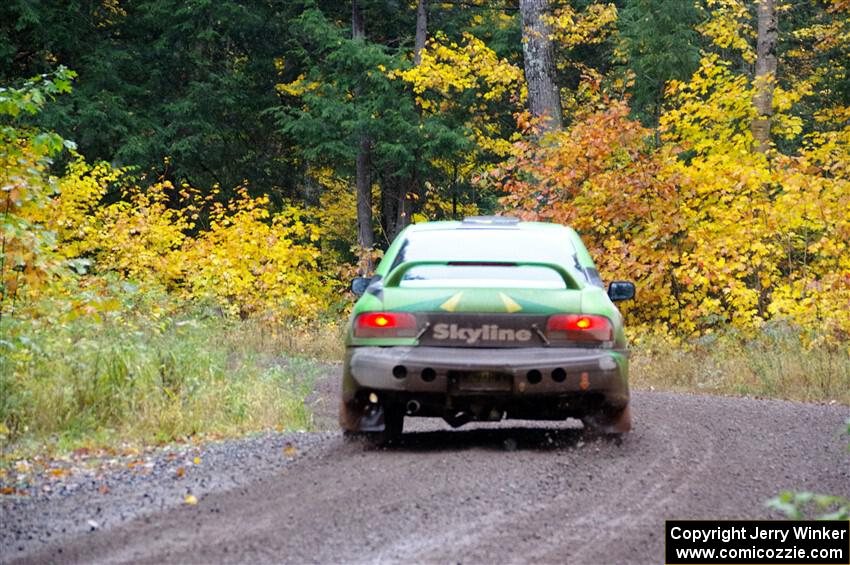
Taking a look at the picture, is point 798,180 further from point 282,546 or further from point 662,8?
point 282,546

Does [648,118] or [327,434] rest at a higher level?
[648,118]

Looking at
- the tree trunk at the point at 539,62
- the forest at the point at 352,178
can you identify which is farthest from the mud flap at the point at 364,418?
the tree trunk at the point at 539,62

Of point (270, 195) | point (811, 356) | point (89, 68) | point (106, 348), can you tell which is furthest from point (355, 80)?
point (106, 348)

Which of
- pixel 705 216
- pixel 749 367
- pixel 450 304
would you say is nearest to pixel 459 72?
pixel 705 216

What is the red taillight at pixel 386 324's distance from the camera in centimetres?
737

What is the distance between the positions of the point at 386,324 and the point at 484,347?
0.70 meters

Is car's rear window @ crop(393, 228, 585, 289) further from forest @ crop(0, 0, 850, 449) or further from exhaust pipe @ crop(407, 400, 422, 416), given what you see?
forest @ crop(0, 0, 850, 449)

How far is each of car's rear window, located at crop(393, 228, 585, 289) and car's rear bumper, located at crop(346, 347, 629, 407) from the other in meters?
0.52

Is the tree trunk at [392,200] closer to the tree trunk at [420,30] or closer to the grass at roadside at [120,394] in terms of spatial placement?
the tree trunk at [420,30]

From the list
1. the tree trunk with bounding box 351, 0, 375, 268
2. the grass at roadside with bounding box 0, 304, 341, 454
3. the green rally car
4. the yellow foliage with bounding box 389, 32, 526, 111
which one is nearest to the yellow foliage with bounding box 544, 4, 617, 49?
the yellow foliage with bounding box 389, 32, 526, 111

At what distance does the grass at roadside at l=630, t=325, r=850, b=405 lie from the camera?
13.5 meters

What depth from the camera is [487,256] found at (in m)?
7.98

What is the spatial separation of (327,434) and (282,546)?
11.8 feet

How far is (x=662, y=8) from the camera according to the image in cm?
2686
